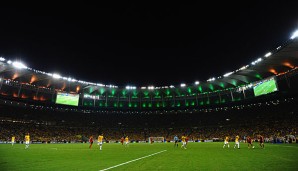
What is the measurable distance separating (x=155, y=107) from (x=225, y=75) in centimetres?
3343

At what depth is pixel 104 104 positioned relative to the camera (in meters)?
82.6

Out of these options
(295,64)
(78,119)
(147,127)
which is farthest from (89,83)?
(295,64)

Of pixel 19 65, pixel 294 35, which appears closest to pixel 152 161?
pixel 294 35

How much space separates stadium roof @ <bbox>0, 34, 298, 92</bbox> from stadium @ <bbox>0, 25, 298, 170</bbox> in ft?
0.62

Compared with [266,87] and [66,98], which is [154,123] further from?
[266,87]

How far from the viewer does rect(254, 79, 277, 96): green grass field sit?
170ft

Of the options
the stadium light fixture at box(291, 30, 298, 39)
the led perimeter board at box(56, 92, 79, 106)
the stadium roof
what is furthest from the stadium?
the stadium light fixture at box(291, 30, 298, 39)

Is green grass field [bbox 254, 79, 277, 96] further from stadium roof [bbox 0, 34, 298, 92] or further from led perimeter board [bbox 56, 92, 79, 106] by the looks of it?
led perimeter board [bbox 56, 92, 79, 106]

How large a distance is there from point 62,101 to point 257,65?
181 ft

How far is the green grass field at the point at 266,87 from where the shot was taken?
5178 cm

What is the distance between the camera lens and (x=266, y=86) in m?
54.4

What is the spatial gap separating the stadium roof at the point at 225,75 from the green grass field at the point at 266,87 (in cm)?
345

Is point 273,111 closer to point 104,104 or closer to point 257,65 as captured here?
point 257,65

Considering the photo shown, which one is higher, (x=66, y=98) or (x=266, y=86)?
(x=66, y=98)
